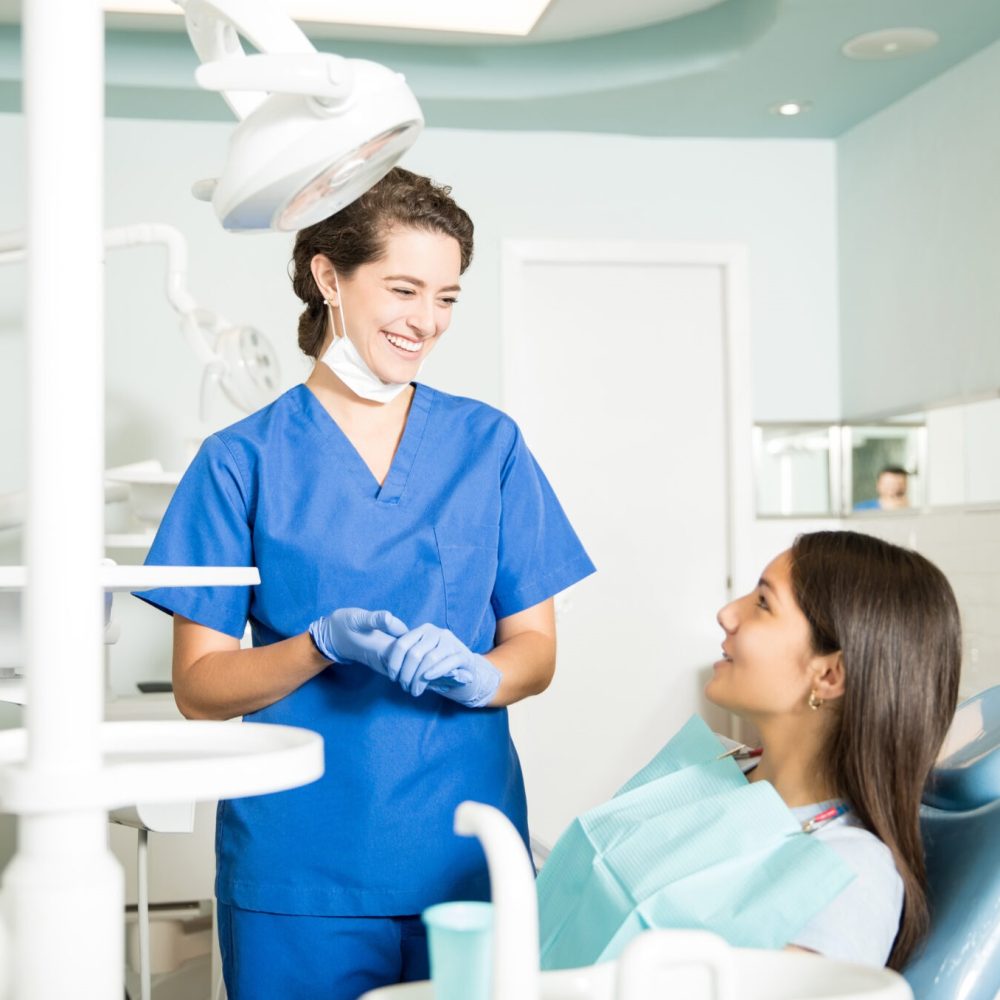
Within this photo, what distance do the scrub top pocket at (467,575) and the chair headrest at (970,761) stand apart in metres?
0.47

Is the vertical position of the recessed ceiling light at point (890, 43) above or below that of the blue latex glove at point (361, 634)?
above

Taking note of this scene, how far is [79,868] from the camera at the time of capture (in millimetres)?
416

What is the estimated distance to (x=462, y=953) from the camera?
51cm

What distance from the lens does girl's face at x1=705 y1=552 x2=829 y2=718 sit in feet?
4.15

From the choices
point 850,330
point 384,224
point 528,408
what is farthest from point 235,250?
point 384,224

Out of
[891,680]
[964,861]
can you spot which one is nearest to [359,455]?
[891,680]

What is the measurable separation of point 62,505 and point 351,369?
96 cm

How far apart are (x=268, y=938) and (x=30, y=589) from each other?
0.91m

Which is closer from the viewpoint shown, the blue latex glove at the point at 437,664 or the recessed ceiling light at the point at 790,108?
the blue latex glove at the point at 437,664

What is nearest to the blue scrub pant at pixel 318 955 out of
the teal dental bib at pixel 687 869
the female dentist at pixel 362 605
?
the female dentist at pixel 362 605

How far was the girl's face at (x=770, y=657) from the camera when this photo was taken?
1265 mm

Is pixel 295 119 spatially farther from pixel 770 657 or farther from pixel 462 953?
pixel 770 657

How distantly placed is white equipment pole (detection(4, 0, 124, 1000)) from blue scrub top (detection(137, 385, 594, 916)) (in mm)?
816

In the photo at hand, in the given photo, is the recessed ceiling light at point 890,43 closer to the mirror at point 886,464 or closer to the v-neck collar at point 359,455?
the mirror at point 886,464
